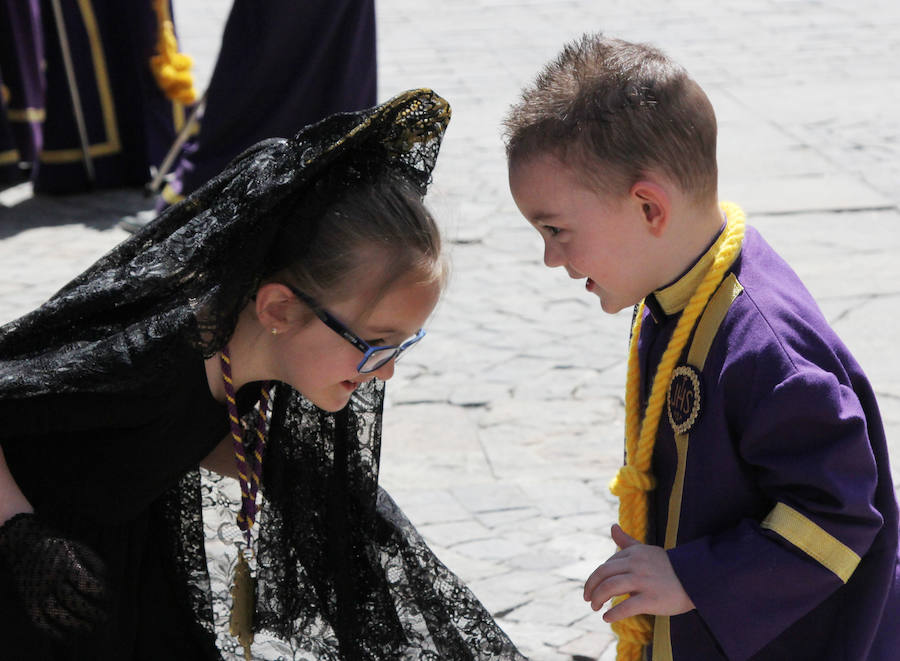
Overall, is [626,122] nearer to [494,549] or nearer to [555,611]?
[555,611]

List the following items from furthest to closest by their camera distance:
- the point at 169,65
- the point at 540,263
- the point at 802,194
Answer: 1. the point at 169,65
2. the point at 802,194
3. the point at 540,263

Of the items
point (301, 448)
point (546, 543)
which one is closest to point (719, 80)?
point (546, 543)

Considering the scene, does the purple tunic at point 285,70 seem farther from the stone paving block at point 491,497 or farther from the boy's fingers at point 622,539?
the boy's fingers at point 622,539

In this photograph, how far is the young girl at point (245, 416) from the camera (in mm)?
1874

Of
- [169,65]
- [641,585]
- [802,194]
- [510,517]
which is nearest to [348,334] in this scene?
[641,585]

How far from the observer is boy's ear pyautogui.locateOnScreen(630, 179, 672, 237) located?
72.3 inches

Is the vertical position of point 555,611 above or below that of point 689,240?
below

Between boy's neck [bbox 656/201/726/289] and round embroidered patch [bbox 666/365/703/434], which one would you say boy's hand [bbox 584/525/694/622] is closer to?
round embroidered patch [bbox 666/365/703/434]

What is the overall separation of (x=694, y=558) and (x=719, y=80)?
619 centimetres

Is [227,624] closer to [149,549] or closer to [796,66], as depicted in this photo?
[149,549]

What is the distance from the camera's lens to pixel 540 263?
504 cm

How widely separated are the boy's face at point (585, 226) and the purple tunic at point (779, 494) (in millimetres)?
80

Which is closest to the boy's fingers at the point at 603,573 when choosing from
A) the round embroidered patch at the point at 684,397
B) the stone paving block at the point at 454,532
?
the round embroidered patch at the point at 684,397

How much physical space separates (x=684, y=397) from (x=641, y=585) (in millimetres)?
294
